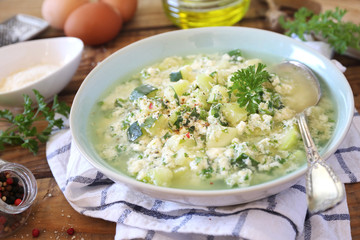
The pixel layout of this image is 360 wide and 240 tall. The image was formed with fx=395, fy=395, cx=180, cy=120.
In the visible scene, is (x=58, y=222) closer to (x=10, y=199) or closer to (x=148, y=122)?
(x=10, y=199)

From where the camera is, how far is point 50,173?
2.25m

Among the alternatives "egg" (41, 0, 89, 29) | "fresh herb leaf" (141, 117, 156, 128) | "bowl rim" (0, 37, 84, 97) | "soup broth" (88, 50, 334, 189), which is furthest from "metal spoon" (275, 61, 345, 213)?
"egg" (41, 0, 89, 29)

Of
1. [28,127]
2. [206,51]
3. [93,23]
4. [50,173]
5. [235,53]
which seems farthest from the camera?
[93,23]

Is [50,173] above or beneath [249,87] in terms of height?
beneath

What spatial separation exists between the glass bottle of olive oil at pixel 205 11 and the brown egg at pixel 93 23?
50 cm

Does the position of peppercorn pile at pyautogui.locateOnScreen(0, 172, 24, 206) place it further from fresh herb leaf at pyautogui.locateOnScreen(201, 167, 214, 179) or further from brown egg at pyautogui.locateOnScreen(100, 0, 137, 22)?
brown egg at pyautogui.locateOnScreen(100, 0, 137, 22)

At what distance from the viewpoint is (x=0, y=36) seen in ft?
11.7

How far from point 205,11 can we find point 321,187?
209 cm

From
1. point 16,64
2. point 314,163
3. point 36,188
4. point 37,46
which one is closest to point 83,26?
point 37,46

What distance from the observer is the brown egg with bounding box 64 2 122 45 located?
324cm

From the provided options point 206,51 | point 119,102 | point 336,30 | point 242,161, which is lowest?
point 119,102

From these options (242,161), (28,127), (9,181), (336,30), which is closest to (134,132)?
(242,161)

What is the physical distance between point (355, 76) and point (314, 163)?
139 cm

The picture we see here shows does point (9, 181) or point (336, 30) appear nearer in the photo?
point (9, 181)
